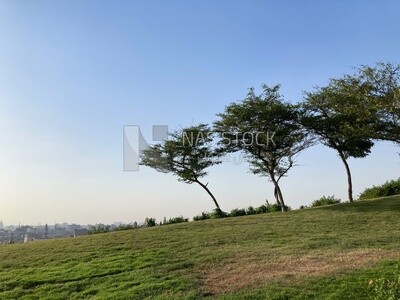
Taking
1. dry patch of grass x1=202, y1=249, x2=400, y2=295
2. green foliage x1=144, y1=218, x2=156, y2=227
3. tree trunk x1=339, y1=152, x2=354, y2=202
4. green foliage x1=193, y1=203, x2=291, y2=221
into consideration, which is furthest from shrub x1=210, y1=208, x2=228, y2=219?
dry patch of grass x1=202, y1=249, x2=400, y2=295

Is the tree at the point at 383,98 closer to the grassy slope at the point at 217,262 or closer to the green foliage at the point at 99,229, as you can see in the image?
the grassy slope at the point at 217,262

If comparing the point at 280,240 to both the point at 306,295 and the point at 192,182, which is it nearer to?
the point at 306,295

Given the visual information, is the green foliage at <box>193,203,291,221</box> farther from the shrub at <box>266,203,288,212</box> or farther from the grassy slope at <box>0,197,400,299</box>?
the grassy slope at <box>0,197,400,299</box>

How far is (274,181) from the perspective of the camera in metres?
18.9

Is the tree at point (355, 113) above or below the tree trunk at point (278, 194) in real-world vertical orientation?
above

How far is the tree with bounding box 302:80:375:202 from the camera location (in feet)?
52.6

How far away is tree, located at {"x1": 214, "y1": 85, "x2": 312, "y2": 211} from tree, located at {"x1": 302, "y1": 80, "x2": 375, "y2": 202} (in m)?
0.85

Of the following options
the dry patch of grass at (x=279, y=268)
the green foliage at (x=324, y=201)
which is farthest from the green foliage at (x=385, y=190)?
the dry patch of grass at (x=279, y=268)

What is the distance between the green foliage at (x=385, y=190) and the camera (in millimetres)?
20328

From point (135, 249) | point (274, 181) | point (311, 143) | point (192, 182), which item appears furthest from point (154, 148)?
point (135, 249)

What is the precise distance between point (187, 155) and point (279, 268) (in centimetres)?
1353

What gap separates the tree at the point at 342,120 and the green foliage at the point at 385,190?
2399 mm

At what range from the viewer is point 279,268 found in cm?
701

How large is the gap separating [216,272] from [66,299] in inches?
98.7
